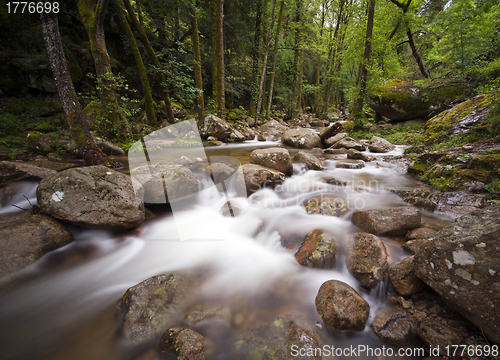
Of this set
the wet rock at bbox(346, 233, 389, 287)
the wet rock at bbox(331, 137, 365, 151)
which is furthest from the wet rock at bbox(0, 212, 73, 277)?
the wet rock at bbox(331, 137, 365, 151)

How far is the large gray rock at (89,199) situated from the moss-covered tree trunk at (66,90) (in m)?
1.72

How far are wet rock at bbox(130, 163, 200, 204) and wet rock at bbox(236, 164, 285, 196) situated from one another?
1.21 metres

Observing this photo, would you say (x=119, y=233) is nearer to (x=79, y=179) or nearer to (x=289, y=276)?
(x=79, y=179)

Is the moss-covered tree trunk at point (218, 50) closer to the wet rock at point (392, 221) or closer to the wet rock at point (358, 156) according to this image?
the wet rock at point (358, 156)

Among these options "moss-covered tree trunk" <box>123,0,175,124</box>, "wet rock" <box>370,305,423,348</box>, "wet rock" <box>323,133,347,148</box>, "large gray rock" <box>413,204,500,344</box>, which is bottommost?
"wet rock" <box>370,305,423,348</box>

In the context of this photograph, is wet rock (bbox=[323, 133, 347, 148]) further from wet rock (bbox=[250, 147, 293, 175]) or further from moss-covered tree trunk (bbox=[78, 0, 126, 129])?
moss-covered tree trunk (bbox=[78, 0, 126, 129])

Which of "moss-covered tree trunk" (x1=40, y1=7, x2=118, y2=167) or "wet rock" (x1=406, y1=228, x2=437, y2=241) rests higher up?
"moss-covered tree trunk" (x1=40, y1=7, x2=118, y2=167)

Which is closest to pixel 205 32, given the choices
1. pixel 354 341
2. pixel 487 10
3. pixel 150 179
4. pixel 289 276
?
pixel 150 179

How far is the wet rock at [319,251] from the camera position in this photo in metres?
3.25

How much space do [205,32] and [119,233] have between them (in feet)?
52.7

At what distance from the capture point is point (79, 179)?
3.58m

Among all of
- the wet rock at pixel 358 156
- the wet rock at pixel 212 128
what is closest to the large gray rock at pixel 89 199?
the wet rock at pixel 212 128

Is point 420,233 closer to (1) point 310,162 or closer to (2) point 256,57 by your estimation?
(1) point 310,162

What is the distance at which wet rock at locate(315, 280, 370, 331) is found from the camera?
237cm
